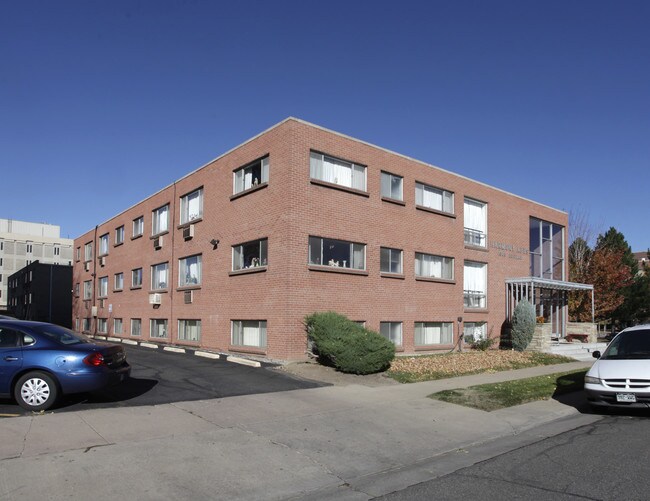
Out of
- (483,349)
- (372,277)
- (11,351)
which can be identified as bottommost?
(483,349)

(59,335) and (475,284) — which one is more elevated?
(475,284)

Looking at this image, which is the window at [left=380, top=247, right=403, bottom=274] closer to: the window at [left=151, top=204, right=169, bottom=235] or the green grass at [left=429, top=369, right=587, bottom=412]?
the green grass at [left=429, top=369, right=587, bottom=412]

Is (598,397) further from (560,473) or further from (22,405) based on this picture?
(22,405)

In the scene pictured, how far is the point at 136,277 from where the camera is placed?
2809cm

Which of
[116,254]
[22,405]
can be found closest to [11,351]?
[22,405]

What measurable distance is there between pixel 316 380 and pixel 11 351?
6762 mm

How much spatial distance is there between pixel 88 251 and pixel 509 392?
3230cm

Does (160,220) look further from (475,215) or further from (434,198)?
(475,215)

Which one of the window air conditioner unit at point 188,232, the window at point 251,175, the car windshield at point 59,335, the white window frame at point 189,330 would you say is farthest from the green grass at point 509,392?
the window air conditioner unit at point 188,232

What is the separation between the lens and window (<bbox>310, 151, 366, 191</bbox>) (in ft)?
56.7

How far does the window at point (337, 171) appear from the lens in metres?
17.3

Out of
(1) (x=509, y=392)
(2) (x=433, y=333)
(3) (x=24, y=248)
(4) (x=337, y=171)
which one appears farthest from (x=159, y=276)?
(3) (x=24, y=248)

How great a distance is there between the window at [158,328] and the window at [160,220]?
13.0 ft

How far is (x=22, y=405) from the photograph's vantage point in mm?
8828
